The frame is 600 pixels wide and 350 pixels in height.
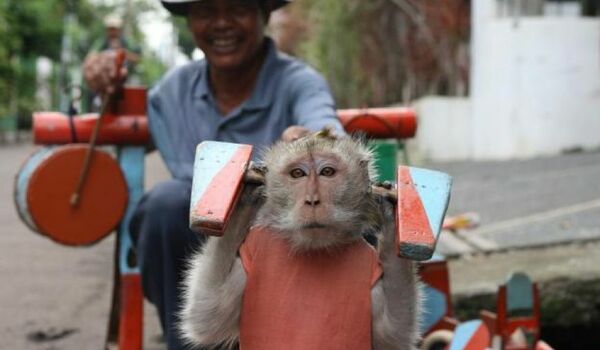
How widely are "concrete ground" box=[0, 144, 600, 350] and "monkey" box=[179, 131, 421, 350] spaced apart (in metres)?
1.84

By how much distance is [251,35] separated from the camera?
9.79 ft

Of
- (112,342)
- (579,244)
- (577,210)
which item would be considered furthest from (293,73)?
(577,210)

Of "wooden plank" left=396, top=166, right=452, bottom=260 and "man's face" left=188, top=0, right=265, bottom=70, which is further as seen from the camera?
"man's face" left=188, top=0, right=265, bottom=70

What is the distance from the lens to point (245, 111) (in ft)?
9.93

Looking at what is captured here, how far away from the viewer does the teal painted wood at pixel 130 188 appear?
3.21 m

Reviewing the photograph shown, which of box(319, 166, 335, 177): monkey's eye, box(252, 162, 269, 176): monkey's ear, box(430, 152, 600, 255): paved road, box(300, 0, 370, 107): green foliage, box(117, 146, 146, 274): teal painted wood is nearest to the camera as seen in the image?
box(319, 166, 335, 177): monkey's eye

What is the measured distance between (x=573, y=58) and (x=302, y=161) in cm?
1015

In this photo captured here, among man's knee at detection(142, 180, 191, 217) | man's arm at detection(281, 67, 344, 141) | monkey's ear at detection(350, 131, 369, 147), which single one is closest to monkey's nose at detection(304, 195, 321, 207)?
monkey's ear at detection(350, 131, 369, 147)

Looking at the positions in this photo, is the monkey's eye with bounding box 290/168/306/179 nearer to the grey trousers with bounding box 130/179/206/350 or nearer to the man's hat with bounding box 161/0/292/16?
the grey trousers with bounding box 130/179/206/350

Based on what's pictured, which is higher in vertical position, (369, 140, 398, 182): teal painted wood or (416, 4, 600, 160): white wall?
(369, 140, 398, 182): teal painted wood

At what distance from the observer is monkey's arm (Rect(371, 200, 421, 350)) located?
2.02 meters

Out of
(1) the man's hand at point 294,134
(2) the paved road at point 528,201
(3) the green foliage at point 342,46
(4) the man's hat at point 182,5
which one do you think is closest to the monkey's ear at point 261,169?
(1) the man's hand at point 294,134

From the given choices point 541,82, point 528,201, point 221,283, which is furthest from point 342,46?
point 221,283

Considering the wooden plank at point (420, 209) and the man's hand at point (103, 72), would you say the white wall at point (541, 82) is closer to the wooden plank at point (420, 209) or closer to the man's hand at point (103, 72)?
the man's hand at point (103, 72)
